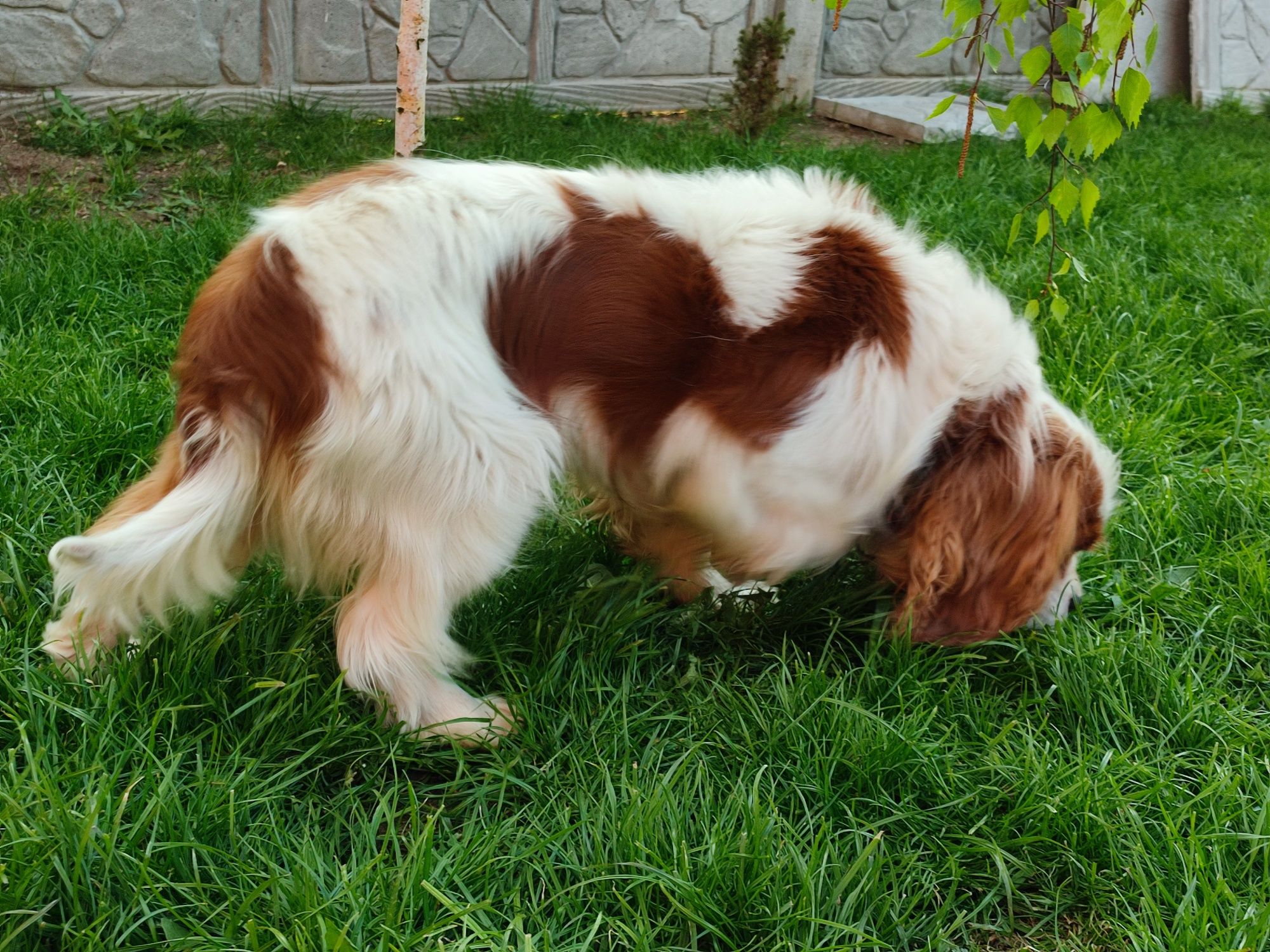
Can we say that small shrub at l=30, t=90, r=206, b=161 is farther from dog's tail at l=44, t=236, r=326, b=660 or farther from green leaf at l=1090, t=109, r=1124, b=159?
green leaf at l=1090, t=109, r=1124, b=159

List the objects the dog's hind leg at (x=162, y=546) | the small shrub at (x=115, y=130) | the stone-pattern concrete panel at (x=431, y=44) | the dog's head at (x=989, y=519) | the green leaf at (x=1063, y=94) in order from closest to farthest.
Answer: the dog's hind leg at (x=162, y=546) → the dog's head at (x=989, y=519) → the green leaf at (x=1063, y=94) → the small shrub at (x=115, y=130) → the stone-pattern concrete panel at (x=431, y=44)

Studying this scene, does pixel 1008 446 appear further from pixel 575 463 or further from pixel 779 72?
pixel 779 72

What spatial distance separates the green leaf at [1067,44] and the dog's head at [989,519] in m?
0.74

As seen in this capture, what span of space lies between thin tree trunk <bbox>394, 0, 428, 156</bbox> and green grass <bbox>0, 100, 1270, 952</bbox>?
1.16m

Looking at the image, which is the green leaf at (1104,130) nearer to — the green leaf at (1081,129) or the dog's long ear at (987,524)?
the green leaf at (1081,129)

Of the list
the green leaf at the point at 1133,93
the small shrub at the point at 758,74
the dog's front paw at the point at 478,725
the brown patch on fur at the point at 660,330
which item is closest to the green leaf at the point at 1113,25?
the green leaf at the point at 1133,93

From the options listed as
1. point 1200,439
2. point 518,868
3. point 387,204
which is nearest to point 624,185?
point 387,204

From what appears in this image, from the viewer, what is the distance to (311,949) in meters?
1.63

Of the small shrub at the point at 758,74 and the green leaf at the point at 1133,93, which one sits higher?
the green leaf at the point at 1133,93

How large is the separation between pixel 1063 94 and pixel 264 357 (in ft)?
5.80

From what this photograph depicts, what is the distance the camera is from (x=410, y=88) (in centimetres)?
383

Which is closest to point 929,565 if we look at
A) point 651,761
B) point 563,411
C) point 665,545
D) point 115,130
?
point 665,545

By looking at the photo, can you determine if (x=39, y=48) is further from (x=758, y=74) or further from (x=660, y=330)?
(x=660, y=330)

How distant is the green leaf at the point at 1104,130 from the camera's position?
2479mm
